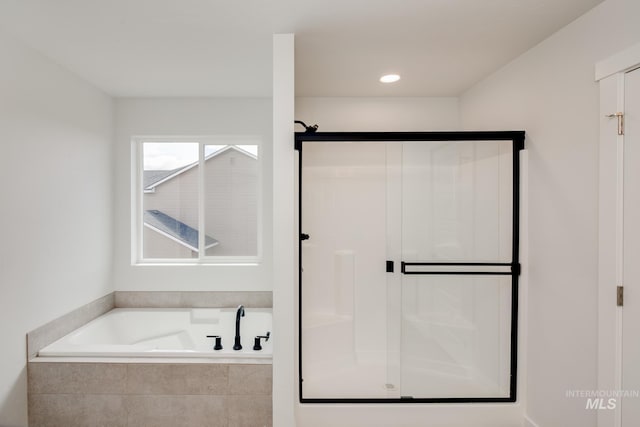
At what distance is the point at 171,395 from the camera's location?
2088 mm

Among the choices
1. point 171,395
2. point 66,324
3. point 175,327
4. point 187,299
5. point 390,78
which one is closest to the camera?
point 171,395

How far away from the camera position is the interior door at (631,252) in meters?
1.47

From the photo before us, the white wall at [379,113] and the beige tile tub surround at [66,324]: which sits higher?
the white wall at [379,113]

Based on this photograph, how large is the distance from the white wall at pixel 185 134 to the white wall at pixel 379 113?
0.45 metres

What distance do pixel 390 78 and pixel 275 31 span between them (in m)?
Answer: 1.13

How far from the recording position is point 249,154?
10.8 ft

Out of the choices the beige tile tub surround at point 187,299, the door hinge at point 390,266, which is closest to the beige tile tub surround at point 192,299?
the beige tile tub surround at point 187,299

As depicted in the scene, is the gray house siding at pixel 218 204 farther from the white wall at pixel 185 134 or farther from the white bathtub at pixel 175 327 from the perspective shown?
the white bathtub at pixel 175 327

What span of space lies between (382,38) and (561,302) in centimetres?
183

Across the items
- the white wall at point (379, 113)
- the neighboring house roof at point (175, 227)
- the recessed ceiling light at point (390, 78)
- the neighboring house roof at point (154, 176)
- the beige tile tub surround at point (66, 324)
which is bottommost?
the beige tile tub surround at point (66, 324)

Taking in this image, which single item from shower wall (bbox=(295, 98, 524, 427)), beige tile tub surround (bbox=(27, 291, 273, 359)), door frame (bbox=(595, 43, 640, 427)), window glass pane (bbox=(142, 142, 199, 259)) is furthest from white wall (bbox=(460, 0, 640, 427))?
window glass pane (bbox=(142, 142, 199, 259))

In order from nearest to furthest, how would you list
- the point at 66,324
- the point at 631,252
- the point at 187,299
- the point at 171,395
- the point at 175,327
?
the point at 631,252 → the point at 171,395 → the point at 66,324 → the point at 175,327 → the point at 187,299

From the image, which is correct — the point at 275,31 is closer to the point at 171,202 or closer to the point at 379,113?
the point at 379,113

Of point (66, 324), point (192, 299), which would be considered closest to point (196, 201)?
point (192, 299)
